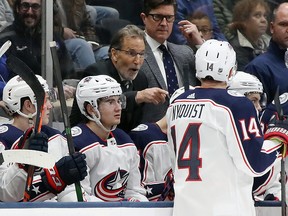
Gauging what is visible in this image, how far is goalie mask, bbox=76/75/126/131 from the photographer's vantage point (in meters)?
6.21

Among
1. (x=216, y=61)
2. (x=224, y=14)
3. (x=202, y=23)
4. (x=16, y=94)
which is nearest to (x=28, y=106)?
(x=16, y=94)

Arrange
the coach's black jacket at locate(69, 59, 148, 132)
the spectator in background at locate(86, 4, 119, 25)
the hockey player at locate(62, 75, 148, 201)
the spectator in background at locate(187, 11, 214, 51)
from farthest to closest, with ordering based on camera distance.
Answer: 1. the spectator in background at locate(187, 11, 214, 51)
2. the spectator in background at locate(86, 4, 119, 25)
3. the coach's black jacket at locate(69, 59, 148, 132)
4. the hockey player at locate(62, 75, 148, 201)

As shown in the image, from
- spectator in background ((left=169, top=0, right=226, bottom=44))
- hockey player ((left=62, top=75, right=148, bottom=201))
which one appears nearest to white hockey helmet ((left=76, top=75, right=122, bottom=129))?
hockey player ((left=62, top=75, right=148, bottom=201))

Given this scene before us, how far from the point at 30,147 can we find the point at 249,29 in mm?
2847

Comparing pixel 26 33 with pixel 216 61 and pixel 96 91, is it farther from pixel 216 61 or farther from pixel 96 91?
pixel 216 61

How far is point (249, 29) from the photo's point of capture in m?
7.95

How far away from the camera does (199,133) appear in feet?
17.9

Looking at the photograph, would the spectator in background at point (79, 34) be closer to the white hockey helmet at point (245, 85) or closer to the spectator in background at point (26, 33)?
the spectator in background at point (26, 33)

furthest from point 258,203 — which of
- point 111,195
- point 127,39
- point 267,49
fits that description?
point 267,49

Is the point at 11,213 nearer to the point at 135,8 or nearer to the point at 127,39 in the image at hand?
the point at 127,39

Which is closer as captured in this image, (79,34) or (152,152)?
(152,152)

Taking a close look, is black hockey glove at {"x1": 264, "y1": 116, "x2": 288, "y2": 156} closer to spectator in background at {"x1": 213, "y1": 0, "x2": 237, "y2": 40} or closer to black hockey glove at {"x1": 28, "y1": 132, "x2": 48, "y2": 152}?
black hockey glove at {"x1": 28, "y1": 132, "x2": 48, "y2": 152}

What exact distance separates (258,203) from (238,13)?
8.11 ft

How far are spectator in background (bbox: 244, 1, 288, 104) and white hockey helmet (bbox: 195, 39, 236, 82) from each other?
1.43m
